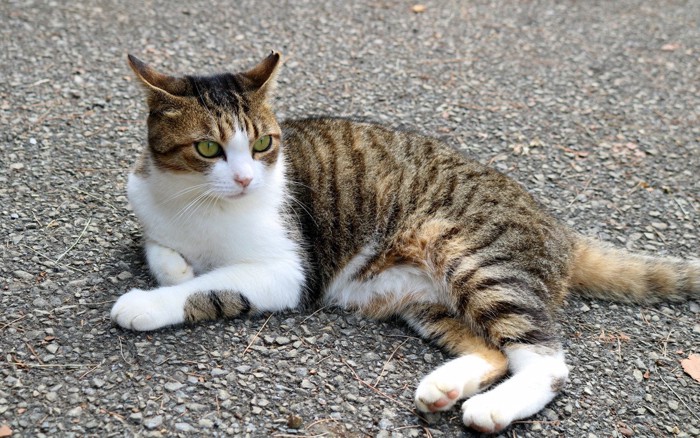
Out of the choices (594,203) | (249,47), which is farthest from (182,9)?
(594,203)

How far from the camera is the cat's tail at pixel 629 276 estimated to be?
421 centimetres

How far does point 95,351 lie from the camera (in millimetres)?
3492

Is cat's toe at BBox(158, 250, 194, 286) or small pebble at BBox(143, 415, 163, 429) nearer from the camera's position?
small pebble at BBox(143, 415, 163, 429)

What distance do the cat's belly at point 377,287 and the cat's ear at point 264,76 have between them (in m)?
1.04

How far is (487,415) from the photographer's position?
10.6 ft

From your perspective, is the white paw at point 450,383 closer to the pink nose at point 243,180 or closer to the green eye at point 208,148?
the pink nose at point 243,180

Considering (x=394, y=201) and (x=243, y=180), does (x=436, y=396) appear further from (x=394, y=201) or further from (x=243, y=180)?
(x=243, y=180)

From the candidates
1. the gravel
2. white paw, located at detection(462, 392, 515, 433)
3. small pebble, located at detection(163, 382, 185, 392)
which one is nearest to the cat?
white paw, located at detection(462, 392, 515, 433)

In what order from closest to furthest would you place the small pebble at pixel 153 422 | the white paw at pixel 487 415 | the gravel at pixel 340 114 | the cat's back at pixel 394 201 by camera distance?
the small pebble at pixel 153 422
the white paw at pixel 487 415
the gravel at pixel 340 114
the cat's back at pixel 394 201

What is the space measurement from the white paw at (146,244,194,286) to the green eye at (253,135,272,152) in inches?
29.2

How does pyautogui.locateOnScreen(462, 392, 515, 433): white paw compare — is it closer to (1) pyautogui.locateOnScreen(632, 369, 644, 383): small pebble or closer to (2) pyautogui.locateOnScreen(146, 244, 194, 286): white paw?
(1) pyautogui.locateOnScreen(632, 369, 644, 383): small pebble

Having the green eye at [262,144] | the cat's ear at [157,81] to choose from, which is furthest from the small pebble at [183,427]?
the cat's ear at [157,81]

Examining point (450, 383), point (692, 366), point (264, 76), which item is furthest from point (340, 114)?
point (692, 366)

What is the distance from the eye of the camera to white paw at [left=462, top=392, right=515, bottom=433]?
3.24 m
